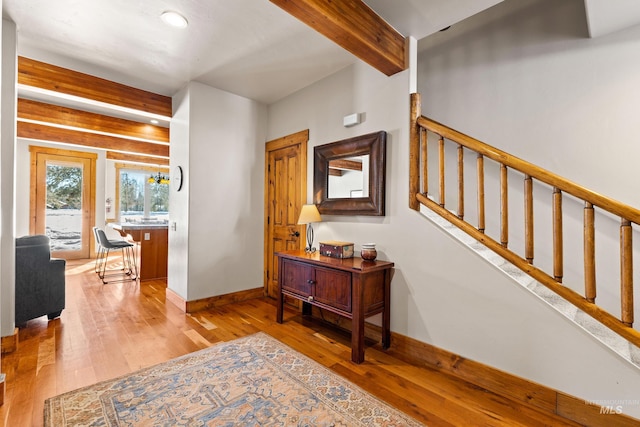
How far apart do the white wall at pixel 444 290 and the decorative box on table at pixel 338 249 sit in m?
0.18

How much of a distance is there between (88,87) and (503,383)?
4831 mm

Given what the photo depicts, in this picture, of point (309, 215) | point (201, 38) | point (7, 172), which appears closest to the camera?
point (7, 172)

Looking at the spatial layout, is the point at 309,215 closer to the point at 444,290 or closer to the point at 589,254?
the point at 444,290

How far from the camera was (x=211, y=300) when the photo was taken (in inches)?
142

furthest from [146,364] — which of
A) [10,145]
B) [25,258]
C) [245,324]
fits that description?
[10,145]

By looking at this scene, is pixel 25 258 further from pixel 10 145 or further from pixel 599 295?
pixel 599 295

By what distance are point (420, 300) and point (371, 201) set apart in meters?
0.96

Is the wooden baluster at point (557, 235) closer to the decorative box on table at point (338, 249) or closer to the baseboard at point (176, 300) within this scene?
the decorative box on table at point (338, 249)

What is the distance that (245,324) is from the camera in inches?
121

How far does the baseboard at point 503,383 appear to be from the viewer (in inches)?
62.8

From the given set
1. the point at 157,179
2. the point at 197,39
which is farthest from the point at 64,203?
the point at 197,39

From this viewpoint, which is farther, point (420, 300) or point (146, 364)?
point (420, 300)

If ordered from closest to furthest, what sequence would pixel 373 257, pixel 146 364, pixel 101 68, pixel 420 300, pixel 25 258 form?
1. pixel 146 364
2. pixel 420 300
3. pixel 373 257
4. pixel 25 258
5. pixel 101 68

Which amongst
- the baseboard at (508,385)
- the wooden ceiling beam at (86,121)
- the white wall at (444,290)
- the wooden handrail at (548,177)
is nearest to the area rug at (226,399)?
the baseboard at (508,385)
